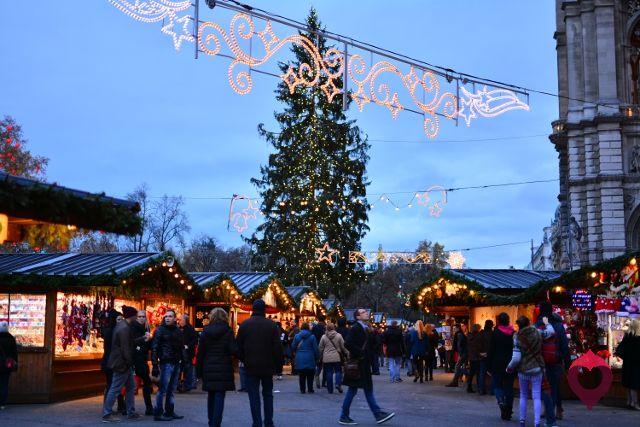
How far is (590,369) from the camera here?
1595 centimetres

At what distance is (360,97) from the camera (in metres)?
17.8

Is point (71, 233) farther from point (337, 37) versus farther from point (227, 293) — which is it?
point (227, 293)

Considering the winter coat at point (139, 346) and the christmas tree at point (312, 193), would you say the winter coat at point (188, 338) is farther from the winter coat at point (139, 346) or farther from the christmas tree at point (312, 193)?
the christmas tree at point (312, 193)

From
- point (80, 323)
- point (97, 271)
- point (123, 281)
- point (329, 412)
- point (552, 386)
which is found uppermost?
point (97, 271)

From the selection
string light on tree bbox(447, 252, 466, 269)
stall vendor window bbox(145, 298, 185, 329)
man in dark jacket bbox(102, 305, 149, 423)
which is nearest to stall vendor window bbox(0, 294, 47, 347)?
man in dark jacket bbox(102, 305, 149, 423)

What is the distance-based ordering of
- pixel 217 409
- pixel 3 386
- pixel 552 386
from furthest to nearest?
pixel 3 386, pixel 552 386, pixel 217 409

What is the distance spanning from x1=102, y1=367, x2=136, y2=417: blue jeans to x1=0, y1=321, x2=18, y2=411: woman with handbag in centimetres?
232

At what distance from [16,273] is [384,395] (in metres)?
8.48

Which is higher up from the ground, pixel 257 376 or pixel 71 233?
pixel 71 233

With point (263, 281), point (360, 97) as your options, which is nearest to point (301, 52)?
point (263, 281)

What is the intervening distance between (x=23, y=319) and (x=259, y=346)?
7860mm

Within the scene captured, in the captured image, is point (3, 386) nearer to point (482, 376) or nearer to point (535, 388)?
point (535, 388)

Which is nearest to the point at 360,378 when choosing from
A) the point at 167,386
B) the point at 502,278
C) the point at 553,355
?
the point at 553,355

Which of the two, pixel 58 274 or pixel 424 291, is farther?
pixel 424 291
